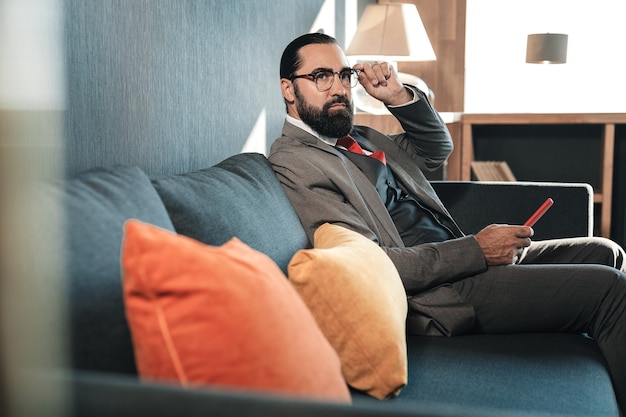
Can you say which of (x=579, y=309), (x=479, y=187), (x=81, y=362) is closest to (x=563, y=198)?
(x=479, y=187)

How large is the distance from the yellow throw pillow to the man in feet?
1.47

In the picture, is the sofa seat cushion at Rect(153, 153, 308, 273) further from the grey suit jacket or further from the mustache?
the mustache

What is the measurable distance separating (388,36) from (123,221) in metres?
2.40

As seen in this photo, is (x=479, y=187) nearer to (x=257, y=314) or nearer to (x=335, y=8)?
(x=335, y=8)

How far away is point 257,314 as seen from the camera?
0.88 meters

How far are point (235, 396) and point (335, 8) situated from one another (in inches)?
115

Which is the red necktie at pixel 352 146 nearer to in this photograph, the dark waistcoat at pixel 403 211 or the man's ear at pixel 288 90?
the dark waistcoat at pixel 403 211

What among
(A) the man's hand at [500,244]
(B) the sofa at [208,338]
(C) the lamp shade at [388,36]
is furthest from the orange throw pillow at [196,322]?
(C) the lamp shade at [388,36]

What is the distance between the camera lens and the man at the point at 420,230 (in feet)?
5.73

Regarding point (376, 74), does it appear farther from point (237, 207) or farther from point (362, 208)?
point (237, 207)

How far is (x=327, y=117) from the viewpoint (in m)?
2.16

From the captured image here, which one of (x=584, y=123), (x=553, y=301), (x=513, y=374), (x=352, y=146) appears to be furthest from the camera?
(x=584, y=123)

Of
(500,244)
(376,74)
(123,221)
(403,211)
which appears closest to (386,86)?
(376,74)

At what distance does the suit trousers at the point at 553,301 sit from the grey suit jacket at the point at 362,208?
0.06 m
